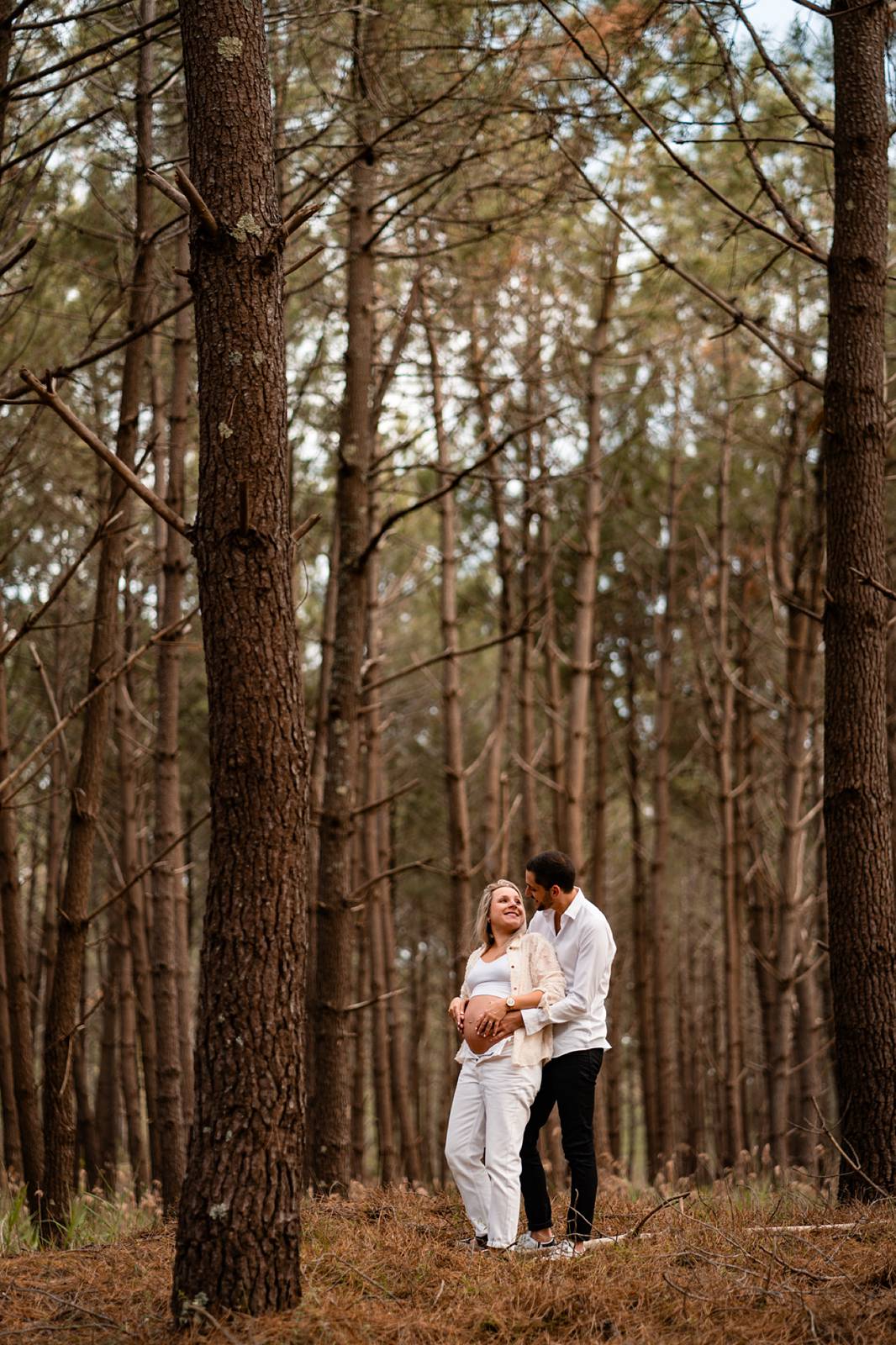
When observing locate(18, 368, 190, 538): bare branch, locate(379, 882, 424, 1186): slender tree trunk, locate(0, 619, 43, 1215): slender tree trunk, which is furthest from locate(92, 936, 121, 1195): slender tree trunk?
locate(18, 368, 190, 538): bare branch

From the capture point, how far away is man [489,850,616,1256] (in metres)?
4.74

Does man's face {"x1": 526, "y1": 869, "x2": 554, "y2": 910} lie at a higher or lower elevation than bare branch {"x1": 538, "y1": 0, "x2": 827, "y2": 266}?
lower

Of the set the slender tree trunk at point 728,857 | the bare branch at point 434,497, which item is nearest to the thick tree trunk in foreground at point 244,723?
the bare branch at point 434,497

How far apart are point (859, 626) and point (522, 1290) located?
3.22 metres

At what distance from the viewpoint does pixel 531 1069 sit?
189 inches

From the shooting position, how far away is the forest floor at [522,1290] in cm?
336

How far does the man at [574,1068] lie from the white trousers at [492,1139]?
0.11 m

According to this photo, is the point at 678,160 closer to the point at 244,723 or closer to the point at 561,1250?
the point at 244,723

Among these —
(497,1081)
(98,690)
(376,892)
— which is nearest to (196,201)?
(98,690)

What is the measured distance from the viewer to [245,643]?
367cm

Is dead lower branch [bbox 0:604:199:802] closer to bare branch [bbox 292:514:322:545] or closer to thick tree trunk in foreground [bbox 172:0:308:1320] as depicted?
bare branch [bbox 292:514:322:545]

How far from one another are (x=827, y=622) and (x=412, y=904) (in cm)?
1721

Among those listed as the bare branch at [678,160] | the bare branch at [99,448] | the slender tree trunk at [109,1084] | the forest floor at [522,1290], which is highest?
A: the bare branch at [678,160]

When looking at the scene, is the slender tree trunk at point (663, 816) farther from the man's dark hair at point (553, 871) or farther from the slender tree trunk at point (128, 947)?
the man's dark hair at point (553, 871)
